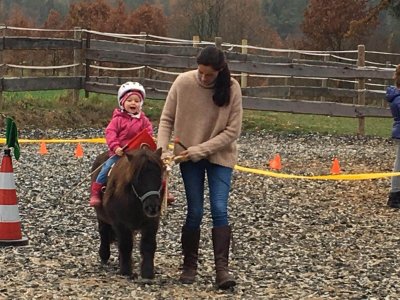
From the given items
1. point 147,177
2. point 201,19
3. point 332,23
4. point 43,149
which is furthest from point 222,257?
point 201,19

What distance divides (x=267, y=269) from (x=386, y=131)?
15118 mm

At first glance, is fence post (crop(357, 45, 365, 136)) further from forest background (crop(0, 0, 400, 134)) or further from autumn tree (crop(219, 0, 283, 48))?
autumn tree (crop(219, 0, 283, 48))

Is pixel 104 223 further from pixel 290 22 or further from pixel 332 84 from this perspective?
pixel 290 22

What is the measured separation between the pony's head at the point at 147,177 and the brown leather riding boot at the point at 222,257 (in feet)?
1.85

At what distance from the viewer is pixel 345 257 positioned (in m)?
A: 8.29

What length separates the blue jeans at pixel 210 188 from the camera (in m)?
7.19

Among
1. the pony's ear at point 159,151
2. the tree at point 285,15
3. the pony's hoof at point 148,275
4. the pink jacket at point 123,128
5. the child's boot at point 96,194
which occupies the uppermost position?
the tree at point 285,15

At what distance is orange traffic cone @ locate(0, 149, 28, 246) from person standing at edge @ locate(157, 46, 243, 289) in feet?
5.84

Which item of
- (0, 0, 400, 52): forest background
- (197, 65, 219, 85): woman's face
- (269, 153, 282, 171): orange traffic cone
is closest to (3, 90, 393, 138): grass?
(269, 153, 282, 171): orange traffic cone

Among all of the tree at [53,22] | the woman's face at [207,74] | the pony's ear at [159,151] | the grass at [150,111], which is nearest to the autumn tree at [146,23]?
the tree at [53,22]

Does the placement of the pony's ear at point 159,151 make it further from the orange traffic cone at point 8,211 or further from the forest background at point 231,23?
the forest background at point 231,23

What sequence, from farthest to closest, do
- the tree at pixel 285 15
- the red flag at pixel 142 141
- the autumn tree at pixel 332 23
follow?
the tree at pixel 285 15
the autumn tree at pixel 332 23
the red flag at pixel 142 141

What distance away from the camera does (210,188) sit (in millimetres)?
7246

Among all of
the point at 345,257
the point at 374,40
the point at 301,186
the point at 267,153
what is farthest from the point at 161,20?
the point at 345,257
